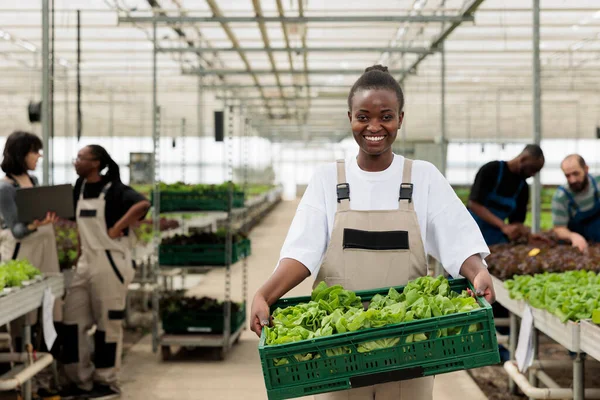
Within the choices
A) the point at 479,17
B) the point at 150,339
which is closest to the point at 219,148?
the point at 479,17

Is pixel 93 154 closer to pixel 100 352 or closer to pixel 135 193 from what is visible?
pixel 135 193

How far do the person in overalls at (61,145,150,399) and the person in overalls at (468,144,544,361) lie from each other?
2158 millimetres

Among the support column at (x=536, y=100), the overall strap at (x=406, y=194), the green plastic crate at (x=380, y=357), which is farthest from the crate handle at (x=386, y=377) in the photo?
the support column at (x=536, y=100)

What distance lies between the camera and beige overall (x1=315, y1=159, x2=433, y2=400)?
1926 millimetres

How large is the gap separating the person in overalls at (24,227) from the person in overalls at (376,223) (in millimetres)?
2713

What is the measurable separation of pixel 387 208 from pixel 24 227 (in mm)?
3026

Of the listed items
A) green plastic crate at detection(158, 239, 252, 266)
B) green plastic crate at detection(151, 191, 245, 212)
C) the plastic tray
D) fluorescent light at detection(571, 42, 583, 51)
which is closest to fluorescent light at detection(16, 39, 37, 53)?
green plastic crate at detection(151, 191, 245, 212)

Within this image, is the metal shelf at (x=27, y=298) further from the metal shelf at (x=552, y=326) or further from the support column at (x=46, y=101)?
the metal shelf at (x=552, y=326)

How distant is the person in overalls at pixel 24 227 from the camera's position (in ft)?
14.2

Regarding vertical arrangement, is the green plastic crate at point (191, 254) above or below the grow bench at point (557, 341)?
above

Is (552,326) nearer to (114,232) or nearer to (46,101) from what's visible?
(114,232)

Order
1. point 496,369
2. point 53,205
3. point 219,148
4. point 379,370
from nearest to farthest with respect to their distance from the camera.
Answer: point 379,370
point 53,205
point 496,369
point 219,148

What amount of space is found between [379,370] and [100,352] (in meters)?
3.21

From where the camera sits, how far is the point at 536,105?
6172mm
